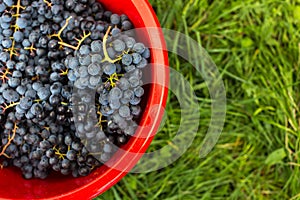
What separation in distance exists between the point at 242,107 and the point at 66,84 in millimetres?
735

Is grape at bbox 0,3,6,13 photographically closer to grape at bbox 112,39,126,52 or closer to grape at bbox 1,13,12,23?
grape at bbox 1,13,12,23

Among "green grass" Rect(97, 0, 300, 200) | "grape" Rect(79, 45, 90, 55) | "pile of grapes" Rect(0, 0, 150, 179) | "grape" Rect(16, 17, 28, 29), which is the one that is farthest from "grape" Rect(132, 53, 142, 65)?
"green grass" Rect(97, 0, 300, 200)

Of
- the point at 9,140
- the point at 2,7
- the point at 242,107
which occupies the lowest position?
the point at 9,140

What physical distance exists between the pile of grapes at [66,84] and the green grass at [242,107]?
0.42 metres

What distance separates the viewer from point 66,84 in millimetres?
1136

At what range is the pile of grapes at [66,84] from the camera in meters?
1.09

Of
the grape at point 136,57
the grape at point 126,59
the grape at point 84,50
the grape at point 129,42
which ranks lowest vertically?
the grape at point 84,50

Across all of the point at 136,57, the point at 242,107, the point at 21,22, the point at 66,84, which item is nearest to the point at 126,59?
the point at 136,57

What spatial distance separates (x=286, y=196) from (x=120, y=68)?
86 cm

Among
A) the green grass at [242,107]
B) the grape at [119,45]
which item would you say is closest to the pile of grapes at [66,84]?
the grape at [119,45]

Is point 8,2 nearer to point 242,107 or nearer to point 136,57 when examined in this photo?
point 136,57

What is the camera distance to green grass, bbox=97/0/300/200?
1.55 m

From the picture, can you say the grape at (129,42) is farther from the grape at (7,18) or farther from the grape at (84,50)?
the grape at (7,18)

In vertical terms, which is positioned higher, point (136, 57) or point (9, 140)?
point (136, 57)
